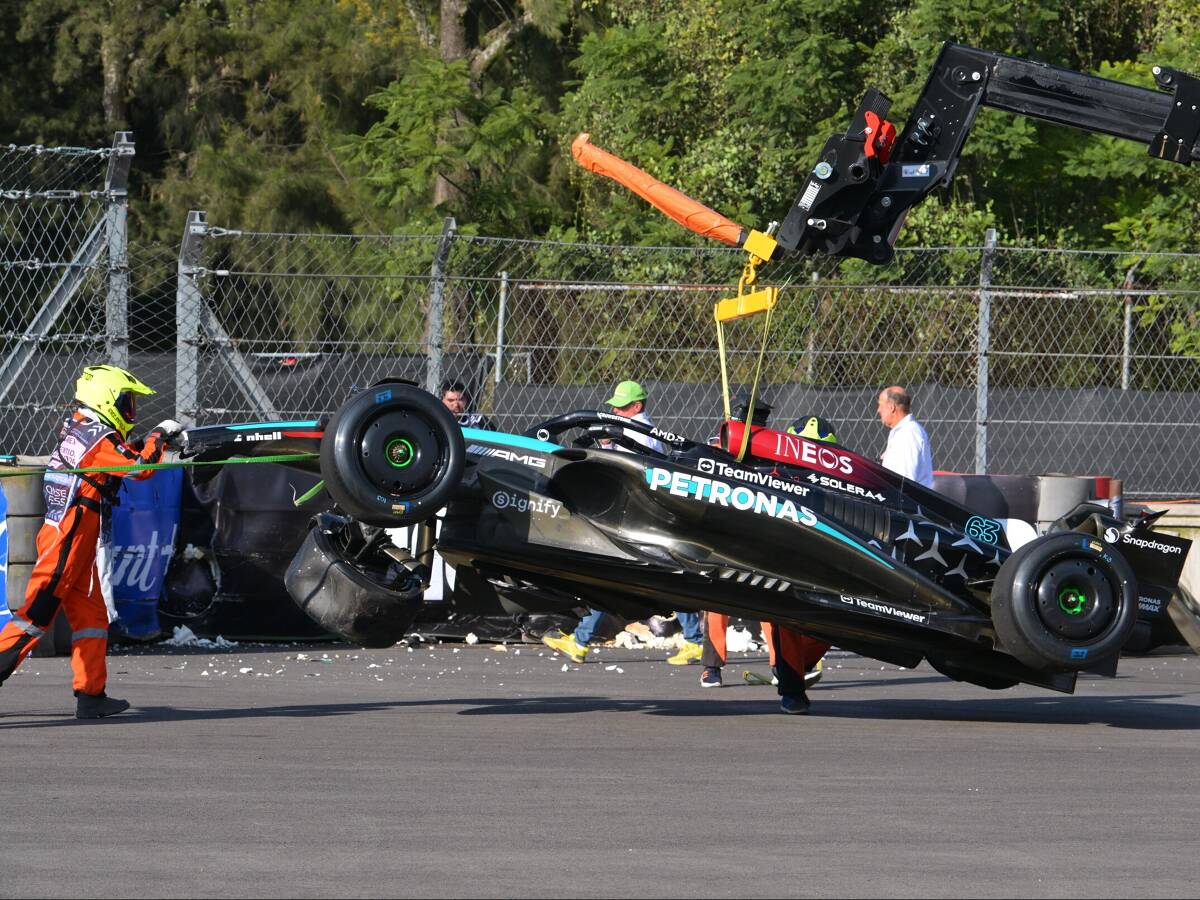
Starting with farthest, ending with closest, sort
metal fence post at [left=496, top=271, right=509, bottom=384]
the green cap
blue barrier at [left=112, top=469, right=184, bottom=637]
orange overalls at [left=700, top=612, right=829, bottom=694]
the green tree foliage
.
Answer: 1. the green tree foliage
2. metal fence post at [left=496, top=271, right=509, bottom=384]
3. blue barrier at [left=112, top=469, right=184, bottom=637]
4. the green cap
5. orange overalls at [left=700, top=612, right=829, bottom=694]

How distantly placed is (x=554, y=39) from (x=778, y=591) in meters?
27.6

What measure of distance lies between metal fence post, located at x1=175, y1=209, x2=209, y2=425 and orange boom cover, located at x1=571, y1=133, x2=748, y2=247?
3.85 metres

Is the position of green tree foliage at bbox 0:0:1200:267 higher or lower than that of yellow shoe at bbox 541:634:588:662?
higher

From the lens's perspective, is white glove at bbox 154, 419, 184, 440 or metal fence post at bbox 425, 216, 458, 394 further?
metal fence post at bbox 425, 216, 458, 394

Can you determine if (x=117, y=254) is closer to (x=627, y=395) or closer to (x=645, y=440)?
(x=627, y=395)

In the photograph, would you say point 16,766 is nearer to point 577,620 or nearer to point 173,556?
point 173,556

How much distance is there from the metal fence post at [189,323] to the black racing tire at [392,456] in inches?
180

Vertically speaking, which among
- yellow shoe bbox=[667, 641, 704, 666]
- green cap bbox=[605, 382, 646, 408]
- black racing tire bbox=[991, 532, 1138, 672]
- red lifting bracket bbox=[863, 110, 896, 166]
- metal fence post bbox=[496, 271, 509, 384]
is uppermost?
red lifting bracket bbox=[863, 110, 896, 166]

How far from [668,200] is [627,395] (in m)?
2.72

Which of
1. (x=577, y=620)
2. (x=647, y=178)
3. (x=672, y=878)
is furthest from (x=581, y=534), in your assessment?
(x=577, y=620)

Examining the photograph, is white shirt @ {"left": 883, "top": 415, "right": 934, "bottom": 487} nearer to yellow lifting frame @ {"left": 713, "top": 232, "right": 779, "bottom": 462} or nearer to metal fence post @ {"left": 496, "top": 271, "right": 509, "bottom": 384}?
yellow lifting frame @ {"left": 713, "top": 232, "right": 779, "bottom": 462}

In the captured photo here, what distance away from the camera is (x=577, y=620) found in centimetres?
1298

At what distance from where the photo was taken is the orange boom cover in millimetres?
9227

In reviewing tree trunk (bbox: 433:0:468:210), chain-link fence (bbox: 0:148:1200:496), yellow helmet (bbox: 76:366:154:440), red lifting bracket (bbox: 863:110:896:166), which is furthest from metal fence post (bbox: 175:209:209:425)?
tree trunk (bbox: 433:0:468:210)
